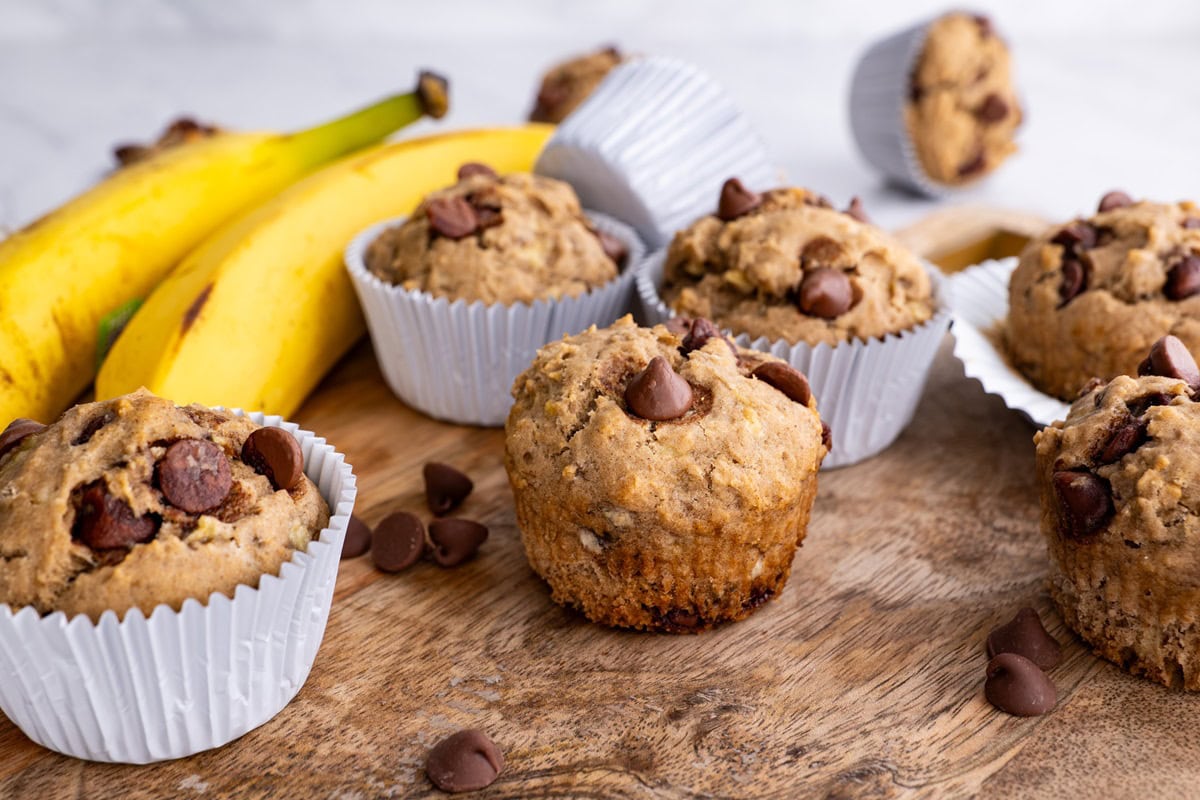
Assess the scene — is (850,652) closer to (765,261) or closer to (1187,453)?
(1187,453)

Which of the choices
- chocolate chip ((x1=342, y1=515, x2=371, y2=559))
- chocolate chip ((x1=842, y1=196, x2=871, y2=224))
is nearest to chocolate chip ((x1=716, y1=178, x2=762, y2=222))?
chocolate chip ((x1=842, y1=196, x2=871, y2=224))

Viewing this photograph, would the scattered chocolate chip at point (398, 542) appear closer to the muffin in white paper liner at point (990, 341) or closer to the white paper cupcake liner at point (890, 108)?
the muffin in white paper liner at point (990, 341)

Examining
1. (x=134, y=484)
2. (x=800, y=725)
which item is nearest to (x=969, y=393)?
(x=800, y=725)

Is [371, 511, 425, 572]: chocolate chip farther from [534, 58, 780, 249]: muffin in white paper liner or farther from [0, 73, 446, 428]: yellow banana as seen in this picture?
[534, 58, 780, 249]: muffin in white paper liner

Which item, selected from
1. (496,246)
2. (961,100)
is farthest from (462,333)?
(961,100)

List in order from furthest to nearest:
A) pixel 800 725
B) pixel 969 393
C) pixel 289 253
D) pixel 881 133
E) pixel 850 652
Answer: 1. pixel 881 133
2. pixel 969 393
3. pixel 289 253
4. pixel 850 652
5. pixel 800 725

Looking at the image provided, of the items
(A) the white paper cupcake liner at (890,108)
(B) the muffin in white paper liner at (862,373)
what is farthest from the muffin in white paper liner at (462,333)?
(A) the white paper cupcake liner at (890,108)

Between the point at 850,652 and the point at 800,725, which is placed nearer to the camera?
the point at 800,725
